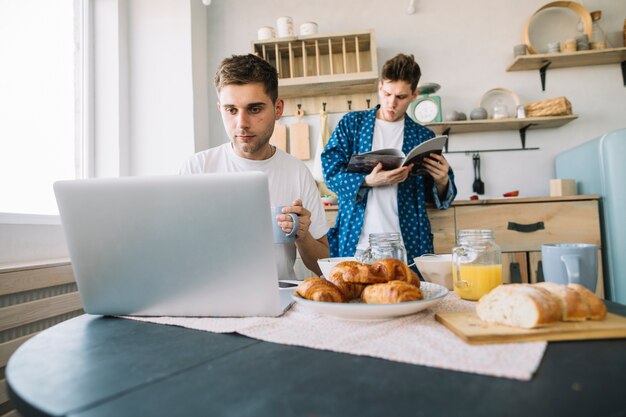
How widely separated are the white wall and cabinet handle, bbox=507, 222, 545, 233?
62 centimetres

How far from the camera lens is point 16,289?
130 cm

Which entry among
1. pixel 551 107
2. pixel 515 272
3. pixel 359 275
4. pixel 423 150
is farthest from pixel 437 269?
pixel 551 107

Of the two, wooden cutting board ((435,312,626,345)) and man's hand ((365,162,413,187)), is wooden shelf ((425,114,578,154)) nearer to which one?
man's hand ((365,162,413,187))

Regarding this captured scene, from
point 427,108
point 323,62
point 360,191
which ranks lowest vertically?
point 360,191

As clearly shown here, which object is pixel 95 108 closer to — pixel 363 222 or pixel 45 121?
pixel 45 121

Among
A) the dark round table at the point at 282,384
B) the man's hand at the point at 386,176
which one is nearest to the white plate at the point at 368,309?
the dark round table at the point at 282,384

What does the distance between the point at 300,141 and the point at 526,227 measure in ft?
5.09

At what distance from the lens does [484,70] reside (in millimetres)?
2812

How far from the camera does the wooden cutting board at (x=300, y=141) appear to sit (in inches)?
114

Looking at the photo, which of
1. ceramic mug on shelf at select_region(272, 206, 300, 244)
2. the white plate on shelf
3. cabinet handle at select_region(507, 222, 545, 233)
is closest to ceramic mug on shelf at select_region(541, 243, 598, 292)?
ceramic mug on shelf at select_region(272, 206, 300, 244)

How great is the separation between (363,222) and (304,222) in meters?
0.89

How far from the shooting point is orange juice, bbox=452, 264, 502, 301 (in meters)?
0.76

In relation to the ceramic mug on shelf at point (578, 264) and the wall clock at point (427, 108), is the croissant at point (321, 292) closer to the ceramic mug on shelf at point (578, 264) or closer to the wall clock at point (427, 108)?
the ceramic mug on shelf at point (578, 264)

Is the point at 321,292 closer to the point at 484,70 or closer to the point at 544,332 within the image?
the point at 544,332
